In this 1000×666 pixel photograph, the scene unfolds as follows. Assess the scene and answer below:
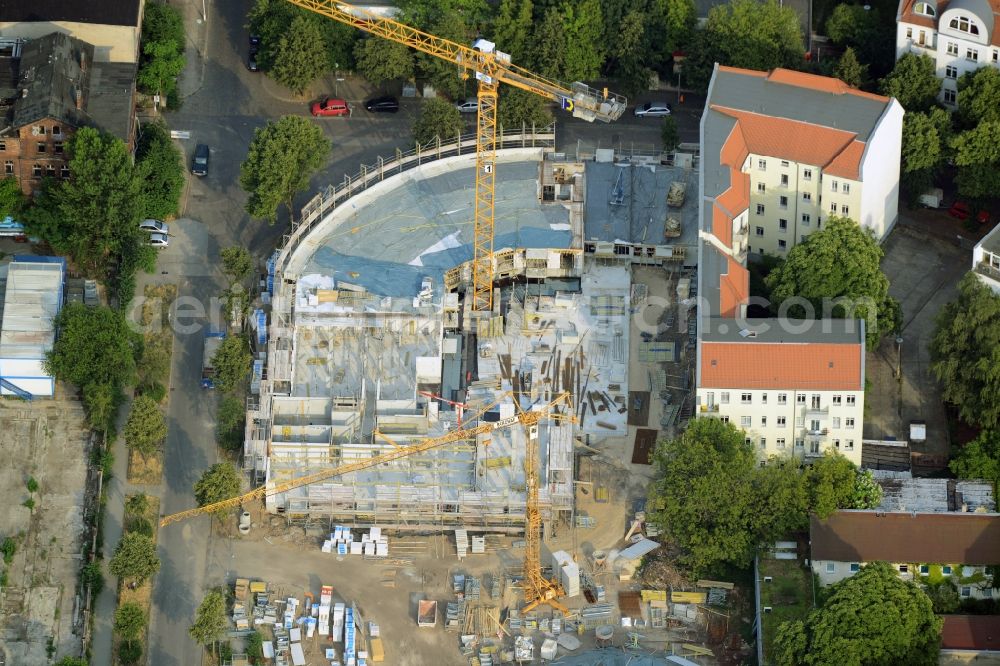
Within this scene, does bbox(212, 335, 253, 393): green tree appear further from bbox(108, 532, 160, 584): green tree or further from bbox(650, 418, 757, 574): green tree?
bbox(650, 418, 757, 574): green tree

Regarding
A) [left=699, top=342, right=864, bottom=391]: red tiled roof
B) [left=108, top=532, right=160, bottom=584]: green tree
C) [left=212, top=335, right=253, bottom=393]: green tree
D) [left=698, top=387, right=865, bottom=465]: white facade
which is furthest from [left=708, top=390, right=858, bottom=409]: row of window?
[left=108, top=532, right=160, bottom=584]: green tree

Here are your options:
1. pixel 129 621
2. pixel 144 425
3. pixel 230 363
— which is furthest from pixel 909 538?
pixel 144 425

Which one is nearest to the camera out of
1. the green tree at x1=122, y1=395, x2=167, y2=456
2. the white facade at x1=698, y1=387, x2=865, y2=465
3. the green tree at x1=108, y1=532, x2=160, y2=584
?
the green tree at x1=108, y1=532, x2=160, y2=584

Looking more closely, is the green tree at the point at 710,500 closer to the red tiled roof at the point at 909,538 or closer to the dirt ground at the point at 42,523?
the red tiled roof at the point at 909,538

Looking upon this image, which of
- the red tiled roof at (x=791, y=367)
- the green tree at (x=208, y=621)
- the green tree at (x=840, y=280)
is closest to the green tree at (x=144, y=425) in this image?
the green tree at (x=208, y=621)

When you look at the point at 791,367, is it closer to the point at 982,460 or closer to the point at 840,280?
the point at 840,280
